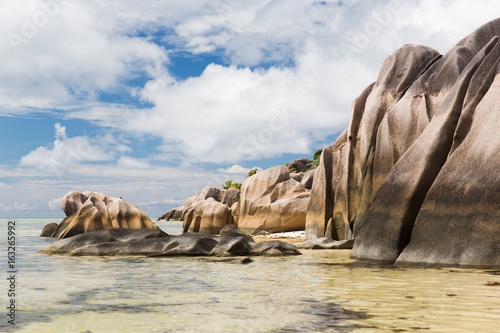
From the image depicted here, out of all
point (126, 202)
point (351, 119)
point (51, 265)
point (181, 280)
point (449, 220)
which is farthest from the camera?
point (126, 202)

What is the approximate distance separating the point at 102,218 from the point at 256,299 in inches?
864

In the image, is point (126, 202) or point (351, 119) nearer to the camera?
point (351, 119)

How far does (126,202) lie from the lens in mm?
29312

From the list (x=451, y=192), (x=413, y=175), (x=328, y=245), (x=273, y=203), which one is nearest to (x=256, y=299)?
(x=451, y=192)

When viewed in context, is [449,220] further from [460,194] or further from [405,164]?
[405,164]

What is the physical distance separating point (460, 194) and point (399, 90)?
8313 mm

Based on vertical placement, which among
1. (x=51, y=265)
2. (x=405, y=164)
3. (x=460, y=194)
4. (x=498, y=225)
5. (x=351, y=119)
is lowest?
(x=51, y=265)

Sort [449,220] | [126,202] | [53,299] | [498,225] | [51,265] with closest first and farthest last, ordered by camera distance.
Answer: [53,299] → [498,225] → [449,220] → [51,265] → [126,202]

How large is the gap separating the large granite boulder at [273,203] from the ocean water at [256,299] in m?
17.6

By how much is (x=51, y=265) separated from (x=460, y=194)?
9505mm

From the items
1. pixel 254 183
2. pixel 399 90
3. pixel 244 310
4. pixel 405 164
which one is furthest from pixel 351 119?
pixel 244 310

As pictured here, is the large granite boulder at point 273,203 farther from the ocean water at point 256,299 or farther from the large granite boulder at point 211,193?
the large granite boulder at point 211,193

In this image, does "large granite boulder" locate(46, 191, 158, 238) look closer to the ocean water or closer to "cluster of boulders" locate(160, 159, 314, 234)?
"cluster of boulders" locate(160, 159, 314, 234)

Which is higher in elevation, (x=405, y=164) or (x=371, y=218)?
(x=405, y=164)
